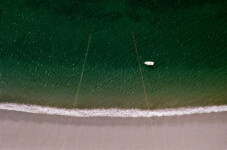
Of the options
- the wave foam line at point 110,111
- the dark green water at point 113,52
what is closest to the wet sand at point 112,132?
the wave foam line at point 110,111

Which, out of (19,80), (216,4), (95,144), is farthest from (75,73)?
(216,4)

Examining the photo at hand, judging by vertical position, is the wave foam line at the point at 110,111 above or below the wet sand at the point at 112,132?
above

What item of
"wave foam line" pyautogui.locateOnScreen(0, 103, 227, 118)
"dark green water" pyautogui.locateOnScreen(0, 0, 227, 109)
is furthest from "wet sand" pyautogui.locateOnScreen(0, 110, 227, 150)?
"dark green water" pyautogui.locateOnScreen(0, 0, 227, 109)

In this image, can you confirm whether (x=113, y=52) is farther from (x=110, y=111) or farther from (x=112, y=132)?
(x=112, y=132)

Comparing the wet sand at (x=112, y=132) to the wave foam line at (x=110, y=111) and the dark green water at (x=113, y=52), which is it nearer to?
the wave foam line at (x=110, y=111)

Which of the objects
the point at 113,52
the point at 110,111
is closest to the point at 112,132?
the point at 110,111

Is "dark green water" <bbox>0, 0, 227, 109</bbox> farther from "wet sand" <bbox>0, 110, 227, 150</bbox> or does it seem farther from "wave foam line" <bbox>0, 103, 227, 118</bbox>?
"wet sand" <bbox>0, 110, 227, 150</bbox>

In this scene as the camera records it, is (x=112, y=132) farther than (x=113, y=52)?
No

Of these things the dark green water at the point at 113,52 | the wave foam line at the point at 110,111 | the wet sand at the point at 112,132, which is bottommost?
the wet sand at the point at 112,132
